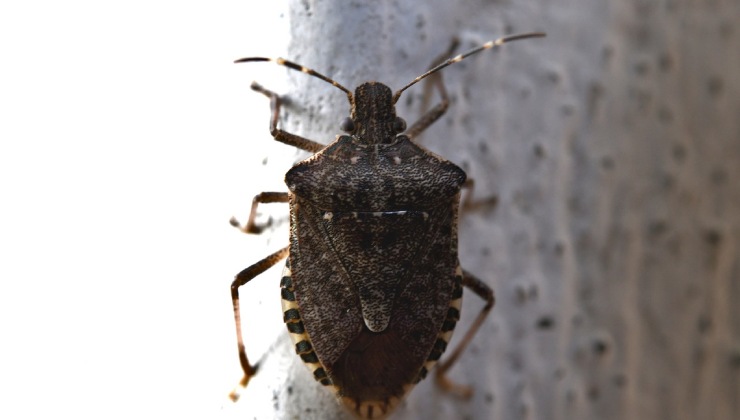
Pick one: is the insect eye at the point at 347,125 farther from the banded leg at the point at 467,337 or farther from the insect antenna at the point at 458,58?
the banded leg at the point at 467,337

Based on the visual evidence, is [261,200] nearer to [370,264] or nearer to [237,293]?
[237,293]

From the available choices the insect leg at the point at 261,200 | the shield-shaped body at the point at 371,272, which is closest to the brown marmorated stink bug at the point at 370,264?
the shield-shaped body at the point at 371,272

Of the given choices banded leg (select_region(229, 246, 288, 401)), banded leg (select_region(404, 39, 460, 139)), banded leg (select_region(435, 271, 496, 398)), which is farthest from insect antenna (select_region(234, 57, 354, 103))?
banded leg (select_region(435, 271, 496, 398))

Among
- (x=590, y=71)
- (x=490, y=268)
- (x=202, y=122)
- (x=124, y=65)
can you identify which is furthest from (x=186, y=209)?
(x=590, y=71)

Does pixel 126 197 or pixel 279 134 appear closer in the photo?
pixel 279 134

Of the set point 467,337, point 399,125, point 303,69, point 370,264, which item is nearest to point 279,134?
point 303,69

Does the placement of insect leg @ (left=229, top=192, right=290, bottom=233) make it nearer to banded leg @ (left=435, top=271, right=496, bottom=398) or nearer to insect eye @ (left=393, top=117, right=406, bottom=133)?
insect eye @ (left=393, top=117, right=406, bottom=133)
